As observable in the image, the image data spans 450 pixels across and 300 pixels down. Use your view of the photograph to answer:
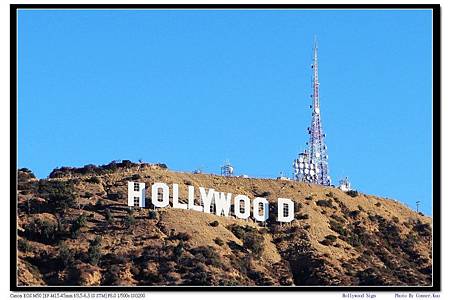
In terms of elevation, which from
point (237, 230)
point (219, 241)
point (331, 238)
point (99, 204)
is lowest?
point (219, 241)

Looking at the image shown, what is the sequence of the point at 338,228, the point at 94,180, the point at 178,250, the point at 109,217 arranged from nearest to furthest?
the point at 178,250 < the point at 109,217 < the point at 338,228 < the point at 94,180

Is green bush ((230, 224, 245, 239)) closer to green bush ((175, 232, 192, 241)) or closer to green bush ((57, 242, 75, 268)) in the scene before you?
green bush ((175, 232, 192, 241))

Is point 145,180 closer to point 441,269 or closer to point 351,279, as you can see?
point 351,279

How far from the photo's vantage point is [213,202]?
89188mm

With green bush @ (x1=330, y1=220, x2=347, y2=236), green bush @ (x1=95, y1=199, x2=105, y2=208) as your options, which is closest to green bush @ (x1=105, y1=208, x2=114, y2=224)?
green bush @ (x1=95, y1=199, x2=105, y2=208)

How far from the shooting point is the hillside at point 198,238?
79438 millimetres

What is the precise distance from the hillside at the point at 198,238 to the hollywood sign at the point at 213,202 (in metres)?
0.53

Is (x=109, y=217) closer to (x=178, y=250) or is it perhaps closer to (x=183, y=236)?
(x=183, y=236)

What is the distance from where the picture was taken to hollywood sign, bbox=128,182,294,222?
3440 inches

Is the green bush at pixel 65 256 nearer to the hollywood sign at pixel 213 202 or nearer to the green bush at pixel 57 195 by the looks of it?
the green bush at pixel 57 195

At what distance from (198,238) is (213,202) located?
533cm

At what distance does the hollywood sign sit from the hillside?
0.53 meters

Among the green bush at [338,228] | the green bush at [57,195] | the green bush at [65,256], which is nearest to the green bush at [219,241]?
the green bush at [65,256]

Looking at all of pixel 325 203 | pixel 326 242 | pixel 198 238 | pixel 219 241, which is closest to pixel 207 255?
pixel 198 238
